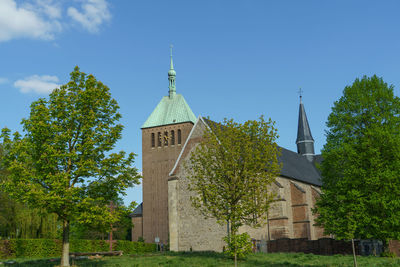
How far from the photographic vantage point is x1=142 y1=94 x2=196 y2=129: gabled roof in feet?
185

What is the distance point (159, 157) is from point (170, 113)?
6.72 meters

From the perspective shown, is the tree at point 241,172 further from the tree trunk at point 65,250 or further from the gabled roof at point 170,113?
the gabled roof at point 170,113

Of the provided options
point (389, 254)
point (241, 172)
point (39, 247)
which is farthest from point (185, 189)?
point (389, 254)

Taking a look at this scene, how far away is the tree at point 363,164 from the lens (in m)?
25.5

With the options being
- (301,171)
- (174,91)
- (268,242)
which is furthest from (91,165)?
(174,91)

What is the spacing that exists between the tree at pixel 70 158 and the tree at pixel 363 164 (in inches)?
582

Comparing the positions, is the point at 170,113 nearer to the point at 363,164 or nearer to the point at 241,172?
the point at 363,164

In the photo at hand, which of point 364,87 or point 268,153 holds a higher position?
point 364,87

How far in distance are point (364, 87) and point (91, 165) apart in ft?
67.2

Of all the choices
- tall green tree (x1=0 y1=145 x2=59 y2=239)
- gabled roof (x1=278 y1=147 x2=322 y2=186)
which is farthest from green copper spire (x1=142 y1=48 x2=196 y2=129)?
tall green tree (x1=0 y1=145 x2=59 y2=239)

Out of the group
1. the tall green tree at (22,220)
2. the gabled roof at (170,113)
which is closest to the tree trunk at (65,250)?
the tall green tree at (22,220)

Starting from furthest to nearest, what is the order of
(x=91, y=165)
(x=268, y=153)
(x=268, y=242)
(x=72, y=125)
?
(x=268, y=242) → (x=268, y=153) → (x=72, y=125) → (x=91, y=165)

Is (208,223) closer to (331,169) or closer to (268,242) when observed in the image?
(268,242)

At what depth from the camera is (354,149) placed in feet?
90.4
